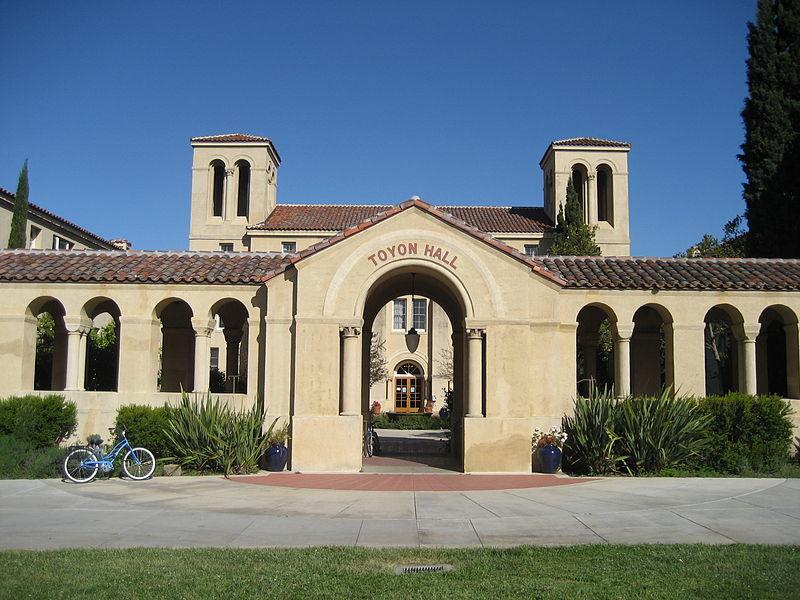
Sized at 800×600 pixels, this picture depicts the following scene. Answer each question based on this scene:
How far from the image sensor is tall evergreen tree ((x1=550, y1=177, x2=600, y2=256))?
132 ft

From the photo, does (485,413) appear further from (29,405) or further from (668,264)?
(29,405)

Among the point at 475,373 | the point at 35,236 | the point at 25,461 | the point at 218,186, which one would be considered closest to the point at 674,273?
the point at 475,373

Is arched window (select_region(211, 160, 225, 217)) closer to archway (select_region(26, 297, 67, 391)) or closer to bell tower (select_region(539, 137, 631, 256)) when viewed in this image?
bell tower (select_region(539, 137, 631, 256))

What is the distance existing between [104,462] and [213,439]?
7.74 feet

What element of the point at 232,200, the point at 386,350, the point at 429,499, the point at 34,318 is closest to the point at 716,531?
the point at 429,499

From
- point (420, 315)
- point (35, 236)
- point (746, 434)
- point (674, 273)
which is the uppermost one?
point (35, 236)

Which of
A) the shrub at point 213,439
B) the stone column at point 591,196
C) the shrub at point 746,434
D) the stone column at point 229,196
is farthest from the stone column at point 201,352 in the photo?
the stone column at point 591,196

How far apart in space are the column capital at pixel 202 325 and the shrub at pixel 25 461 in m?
4.37

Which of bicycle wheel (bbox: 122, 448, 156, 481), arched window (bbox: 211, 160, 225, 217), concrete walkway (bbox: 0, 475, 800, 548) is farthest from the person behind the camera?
arched window (bbox: 211, 160, 225, 217)

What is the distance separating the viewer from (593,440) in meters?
18.0

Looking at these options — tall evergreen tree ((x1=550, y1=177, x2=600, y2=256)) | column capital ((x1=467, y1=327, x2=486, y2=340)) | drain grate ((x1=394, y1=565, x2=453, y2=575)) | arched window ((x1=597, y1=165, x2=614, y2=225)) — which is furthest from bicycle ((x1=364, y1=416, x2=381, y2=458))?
arched window ((x1=597, y1=165, x2=614, y2=225))

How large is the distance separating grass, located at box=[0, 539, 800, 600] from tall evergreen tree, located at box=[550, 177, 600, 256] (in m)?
30.6

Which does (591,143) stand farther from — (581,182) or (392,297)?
(392,297)

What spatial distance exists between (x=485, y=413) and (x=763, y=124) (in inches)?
811
